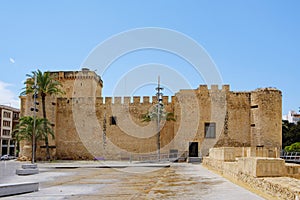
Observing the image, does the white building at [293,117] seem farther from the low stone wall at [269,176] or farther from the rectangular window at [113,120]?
the low stone wall at [269,176]

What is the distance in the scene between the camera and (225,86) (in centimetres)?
2978

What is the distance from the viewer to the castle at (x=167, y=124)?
94.6 ft

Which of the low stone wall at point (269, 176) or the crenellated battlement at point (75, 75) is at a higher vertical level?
the crenellated battlement at point (75, 75)

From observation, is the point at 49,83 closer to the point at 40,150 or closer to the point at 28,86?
the point at 28,86

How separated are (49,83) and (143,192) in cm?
2225

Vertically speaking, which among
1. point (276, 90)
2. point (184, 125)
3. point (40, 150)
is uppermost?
point (276, 90)

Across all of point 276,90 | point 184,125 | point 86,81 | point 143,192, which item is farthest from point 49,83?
point 143,192

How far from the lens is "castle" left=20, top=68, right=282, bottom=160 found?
28.8m

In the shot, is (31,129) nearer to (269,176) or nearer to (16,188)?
(16,188)

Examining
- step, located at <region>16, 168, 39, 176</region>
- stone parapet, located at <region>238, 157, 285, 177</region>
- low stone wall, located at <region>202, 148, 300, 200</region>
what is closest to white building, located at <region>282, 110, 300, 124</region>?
step, located at <region>16, 168, 39, 176</region>

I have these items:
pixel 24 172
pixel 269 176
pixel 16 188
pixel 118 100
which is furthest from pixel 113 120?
pixel 269 176

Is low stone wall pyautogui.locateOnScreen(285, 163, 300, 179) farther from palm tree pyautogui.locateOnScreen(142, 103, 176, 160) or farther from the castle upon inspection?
palm tree pyautogui.locateOnScreen(142, 103, 176, 160)

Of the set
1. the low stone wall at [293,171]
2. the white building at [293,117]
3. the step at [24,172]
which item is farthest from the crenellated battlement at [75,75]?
the white building at [293,117]

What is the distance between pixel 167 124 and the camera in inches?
1200
